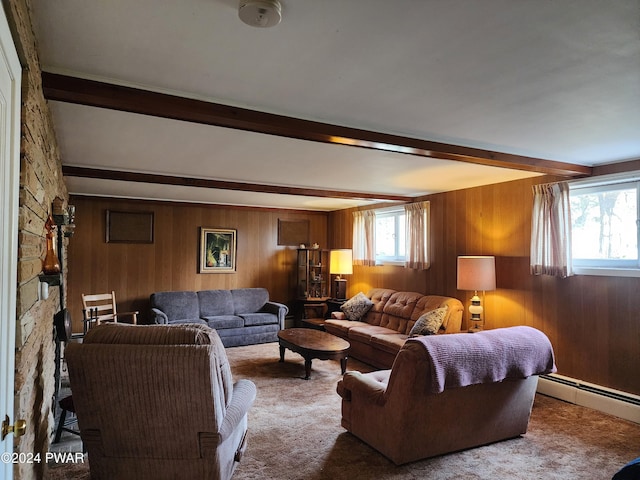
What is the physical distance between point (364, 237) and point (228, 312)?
2669 millimetres

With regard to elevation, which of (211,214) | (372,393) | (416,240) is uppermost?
(211,214)

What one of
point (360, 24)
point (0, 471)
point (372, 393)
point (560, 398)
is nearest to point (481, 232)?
point (560, 398)

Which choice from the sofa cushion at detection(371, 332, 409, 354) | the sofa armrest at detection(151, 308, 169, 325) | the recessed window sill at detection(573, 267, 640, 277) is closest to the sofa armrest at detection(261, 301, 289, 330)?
the sofa armrest at detection(151, 308, 169, 325)

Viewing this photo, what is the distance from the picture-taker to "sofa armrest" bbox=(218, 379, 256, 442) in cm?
237

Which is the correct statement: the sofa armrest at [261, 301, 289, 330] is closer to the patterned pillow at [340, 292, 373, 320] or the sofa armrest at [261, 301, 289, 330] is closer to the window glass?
the patterned pillow at [340, 292, 373, 320]

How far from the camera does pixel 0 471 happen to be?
107cm

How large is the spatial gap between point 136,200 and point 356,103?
17.4 feet

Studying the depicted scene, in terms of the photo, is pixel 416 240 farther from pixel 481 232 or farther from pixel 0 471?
pixel 0 471

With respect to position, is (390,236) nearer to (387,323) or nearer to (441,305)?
(387,323)

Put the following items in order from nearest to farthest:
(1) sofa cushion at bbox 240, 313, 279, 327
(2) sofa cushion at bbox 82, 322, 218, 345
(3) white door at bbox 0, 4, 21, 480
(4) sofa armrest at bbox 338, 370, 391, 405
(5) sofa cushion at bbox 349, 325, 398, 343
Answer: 1. (3) white door at bbox 0, 4, 21, 480
2. (2) sofa cushion at bbox 82, 322, 218, 345
3. (4) sofa armrest at bbox 338, 370, 391, 405
4. (5) sofa cushion at bbox 349, 325, 398, 343
5. (1) sofa cushion at bbox 240, 313, 279, 327

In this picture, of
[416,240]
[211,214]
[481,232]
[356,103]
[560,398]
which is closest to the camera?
[356,103]

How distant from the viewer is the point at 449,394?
286cm

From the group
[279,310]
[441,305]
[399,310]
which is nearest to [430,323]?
[441,305]

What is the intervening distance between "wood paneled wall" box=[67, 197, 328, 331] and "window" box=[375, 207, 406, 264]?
166 cm
